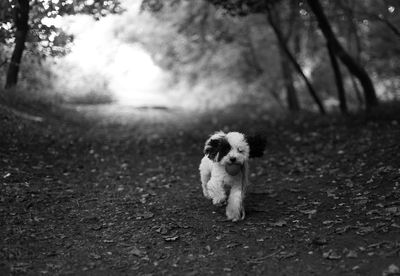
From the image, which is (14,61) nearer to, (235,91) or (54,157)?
(54,157)

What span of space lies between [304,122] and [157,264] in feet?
38.4

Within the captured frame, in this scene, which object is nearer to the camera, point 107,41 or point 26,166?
point 26,166

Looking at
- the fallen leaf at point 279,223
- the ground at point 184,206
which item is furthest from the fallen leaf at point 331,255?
the fallen leaf at point 279,223

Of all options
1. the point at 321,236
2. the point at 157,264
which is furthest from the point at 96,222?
the point at 321,236

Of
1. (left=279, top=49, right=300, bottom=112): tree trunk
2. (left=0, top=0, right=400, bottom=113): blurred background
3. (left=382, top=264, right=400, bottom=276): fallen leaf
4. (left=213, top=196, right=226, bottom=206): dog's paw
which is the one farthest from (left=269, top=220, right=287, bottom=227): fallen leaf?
(left=279, top=49, right=300, bottom=112): tree trunk

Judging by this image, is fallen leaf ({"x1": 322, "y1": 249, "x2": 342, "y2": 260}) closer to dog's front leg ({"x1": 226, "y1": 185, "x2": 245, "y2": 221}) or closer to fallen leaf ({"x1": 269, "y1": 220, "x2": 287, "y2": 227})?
fallen leaf ({"x1": 269, "y1": 220, "x2": 287, "y2": 227})

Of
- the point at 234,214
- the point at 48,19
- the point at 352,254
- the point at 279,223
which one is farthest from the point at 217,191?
the point at 48,19

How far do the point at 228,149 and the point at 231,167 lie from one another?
280 mm

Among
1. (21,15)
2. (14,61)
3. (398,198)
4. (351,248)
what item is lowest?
(351,248)

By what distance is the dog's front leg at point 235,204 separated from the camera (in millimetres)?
7387

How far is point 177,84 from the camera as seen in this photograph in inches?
1101

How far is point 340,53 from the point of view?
15.6m

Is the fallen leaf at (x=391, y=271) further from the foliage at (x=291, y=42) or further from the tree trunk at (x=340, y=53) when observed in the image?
the foliage at (x=291, y=42)

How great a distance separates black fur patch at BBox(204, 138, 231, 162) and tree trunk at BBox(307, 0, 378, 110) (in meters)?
9.28
